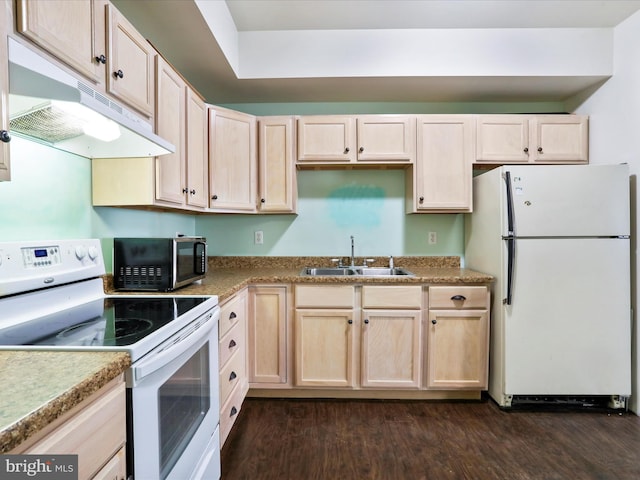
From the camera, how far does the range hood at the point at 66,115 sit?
838mm

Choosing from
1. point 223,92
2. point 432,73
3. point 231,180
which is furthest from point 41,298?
point 432,73

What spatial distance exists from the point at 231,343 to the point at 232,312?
0.56ft

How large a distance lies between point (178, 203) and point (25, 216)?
64 centimetres

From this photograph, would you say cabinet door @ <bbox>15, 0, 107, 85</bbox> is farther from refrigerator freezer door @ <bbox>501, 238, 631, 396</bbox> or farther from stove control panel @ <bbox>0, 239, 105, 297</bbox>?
refrigerator freezer door @ <bbox>501, 238, 631, 396</bbox>

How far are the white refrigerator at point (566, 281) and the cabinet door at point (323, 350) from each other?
1027 mm

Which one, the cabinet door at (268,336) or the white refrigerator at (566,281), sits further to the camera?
the cabinet door at (268,336)

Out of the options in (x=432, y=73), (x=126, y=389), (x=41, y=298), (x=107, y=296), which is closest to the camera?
(x=126, y=389)

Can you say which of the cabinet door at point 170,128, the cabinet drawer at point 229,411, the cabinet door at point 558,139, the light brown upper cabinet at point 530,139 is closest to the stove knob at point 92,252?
the cabinet door at point 170,128

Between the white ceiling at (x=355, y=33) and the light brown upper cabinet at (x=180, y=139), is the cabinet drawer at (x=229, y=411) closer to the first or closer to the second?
the light brown upper cabinet at (x=180, y=139)

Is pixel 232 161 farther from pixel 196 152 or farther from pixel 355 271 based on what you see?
pixel 355 271

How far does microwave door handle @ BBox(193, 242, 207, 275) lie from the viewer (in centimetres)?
182

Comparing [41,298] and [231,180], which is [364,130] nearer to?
[231,180]

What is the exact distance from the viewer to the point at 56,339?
911mm

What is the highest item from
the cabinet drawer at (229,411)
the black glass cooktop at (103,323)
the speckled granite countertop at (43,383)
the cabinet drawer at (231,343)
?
the black glass cooktop at (103,323)
